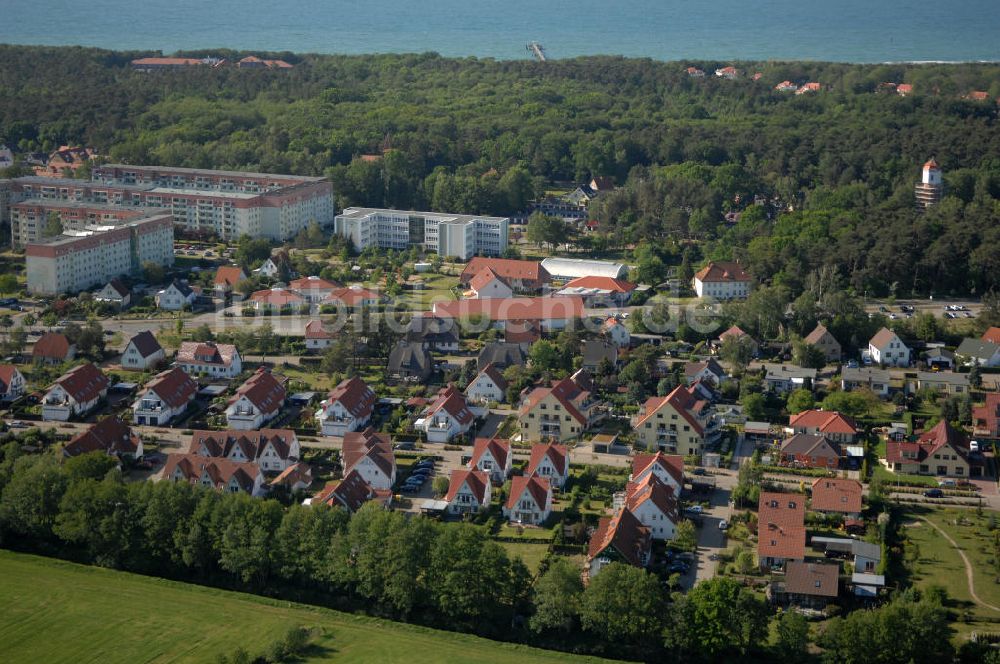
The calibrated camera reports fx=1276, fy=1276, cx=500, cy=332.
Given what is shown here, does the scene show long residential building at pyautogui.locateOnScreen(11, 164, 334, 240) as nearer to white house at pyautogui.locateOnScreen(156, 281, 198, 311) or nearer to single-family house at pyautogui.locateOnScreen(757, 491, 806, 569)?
white house at pyautogui.locateOnScreen(156, 281, 198, 311)

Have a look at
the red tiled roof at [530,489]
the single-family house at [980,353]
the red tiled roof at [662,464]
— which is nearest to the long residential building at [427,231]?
the single-family house at [980,353]

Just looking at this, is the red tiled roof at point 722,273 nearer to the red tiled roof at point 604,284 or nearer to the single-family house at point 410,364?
the red tiled roof at point 604,284

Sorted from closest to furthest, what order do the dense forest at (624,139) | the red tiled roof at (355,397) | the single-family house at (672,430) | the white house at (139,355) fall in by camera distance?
the single-family house at (672,430), the red tiled roof at (355,397), the white house at (139,355), the dense forest at (624,139)

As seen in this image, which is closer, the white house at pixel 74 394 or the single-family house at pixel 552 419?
the single-family house at pixel 552 419

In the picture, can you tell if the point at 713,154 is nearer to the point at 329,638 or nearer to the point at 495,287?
the point at 495,287

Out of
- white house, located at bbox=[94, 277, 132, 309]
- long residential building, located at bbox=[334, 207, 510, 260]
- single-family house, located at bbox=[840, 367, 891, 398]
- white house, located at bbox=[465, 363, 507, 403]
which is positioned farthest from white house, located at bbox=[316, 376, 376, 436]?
long residential building, located at bbox=[334, 207, 510, 260]
